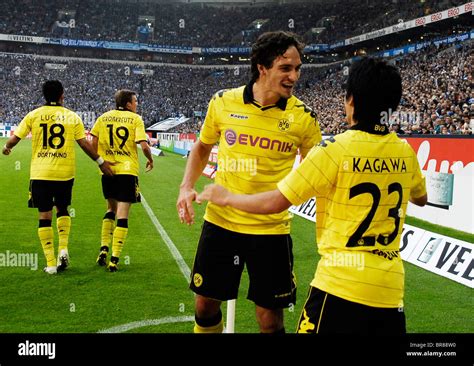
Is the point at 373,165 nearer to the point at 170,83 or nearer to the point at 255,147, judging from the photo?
the point at 255,147

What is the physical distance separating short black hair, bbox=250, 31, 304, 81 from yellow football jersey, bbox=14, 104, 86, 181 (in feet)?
11.6

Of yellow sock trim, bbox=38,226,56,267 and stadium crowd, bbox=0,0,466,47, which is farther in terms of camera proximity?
stadium crowd, bbox=0,0,466,47

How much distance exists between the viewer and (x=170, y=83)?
59031mm

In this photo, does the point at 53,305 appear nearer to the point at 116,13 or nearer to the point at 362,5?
the point at 362,5

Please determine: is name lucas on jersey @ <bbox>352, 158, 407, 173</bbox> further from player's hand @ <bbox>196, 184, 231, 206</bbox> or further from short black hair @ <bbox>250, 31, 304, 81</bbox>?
short black hair @ <bbox>250, 31, 304, 81</bbox>

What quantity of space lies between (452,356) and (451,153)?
25.5ft

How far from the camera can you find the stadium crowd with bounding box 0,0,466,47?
54.2 meters

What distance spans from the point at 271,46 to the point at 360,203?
1391 mm

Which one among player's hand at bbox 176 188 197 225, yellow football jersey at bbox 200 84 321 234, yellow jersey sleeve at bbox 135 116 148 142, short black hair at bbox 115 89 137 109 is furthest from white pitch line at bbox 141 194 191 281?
player's hand at bbox 176 188 197 225

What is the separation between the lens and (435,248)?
284 inches

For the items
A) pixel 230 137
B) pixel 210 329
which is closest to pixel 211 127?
pixel 230 137

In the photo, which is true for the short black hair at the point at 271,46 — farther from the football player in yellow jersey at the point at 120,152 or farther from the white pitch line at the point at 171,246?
the white pitch line at the point at 171,246

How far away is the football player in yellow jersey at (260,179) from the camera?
3367 millimetres

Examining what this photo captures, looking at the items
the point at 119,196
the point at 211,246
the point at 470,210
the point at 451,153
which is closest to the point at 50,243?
the point at 119,196
